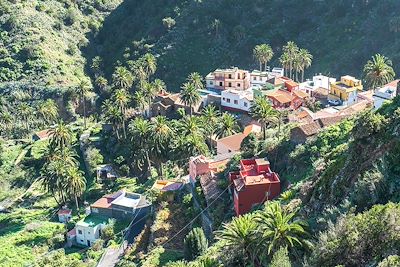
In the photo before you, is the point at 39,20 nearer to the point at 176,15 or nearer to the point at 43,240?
the point at 176,15

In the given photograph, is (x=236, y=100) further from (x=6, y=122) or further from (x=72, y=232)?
(x=6, y=122)

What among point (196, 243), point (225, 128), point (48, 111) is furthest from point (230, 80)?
point (196, 243)

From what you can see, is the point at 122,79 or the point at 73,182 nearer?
the point at 73,182

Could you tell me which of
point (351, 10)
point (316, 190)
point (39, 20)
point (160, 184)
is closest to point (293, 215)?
point (316, 190)

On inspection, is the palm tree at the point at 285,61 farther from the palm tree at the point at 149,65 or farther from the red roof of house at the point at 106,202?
the red roof of house at the point at 106,202

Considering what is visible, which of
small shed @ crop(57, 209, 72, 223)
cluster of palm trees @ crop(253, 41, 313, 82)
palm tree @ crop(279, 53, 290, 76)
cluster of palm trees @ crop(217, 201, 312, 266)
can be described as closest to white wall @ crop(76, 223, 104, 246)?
small shed @ crop(57, 209, 72, 223)

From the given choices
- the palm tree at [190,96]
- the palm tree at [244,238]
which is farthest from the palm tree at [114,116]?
the palm tree at [244,238]
